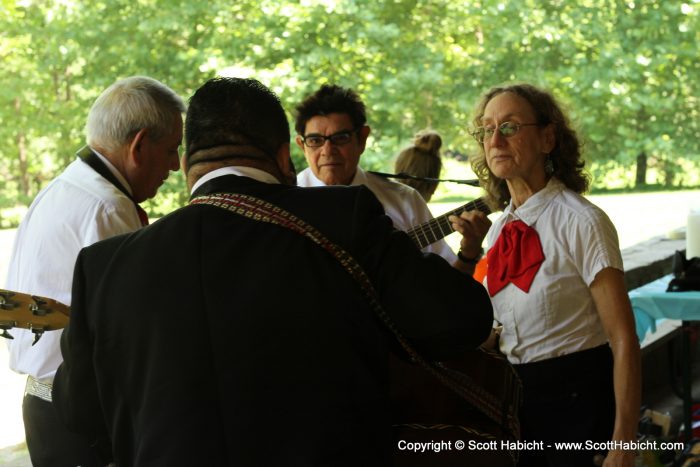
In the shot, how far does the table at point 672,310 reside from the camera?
13.3 feet

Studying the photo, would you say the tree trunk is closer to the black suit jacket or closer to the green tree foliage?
the green tree foliage

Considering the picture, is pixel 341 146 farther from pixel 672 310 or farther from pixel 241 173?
pixel 241 173

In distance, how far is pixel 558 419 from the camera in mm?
2521

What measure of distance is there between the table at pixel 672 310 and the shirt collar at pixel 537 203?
64.1 inches

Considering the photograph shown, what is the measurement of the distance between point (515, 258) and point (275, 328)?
122cm

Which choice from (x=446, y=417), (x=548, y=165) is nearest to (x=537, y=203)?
(x=548, y=165)

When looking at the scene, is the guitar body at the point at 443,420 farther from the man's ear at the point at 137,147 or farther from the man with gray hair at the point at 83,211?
the man's ear at the point at 137,147

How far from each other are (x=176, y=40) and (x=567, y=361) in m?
10.4

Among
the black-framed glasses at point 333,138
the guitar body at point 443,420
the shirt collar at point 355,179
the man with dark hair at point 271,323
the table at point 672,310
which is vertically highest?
the black-framed glasses at point 333,138

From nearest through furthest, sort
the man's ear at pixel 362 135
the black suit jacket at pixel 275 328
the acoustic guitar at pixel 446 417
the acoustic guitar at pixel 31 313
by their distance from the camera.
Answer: the black suit jacket at pixel 275 328 → the acoustic guitar at pixel 446 417 → the acoustic guitar at pixel 31 313 → the man's ear at pixel 362 135

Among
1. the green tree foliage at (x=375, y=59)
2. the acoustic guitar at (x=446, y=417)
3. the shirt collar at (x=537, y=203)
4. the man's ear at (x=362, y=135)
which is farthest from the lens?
the green tree foliage at (x=375, y=59)

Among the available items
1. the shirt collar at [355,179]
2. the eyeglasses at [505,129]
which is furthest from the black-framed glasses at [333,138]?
the eyeglasses at [505,129]

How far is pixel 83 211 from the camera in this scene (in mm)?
2344

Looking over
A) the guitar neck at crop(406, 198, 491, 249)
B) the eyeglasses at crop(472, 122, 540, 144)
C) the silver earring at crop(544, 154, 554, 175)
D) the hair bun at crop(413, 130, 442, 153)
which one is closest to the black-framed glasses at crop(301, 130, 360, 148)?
the guitar neck at crop(406, 198, 491, 249)
